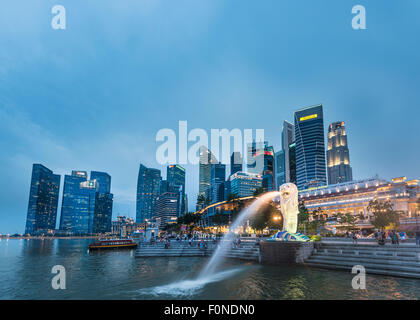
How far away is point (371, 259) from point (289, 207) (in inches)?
353

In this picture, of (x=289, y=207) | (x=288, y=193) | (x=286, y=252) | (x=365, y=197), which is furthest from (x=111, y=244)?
(x=365, y=197)

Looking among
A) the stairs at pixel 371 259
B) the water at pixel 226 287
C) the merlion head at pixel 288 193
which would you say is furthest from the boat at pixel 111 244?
the stairs at pixel 371 259

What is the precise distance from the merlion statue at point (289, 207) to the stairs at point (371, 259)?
11.8 ft

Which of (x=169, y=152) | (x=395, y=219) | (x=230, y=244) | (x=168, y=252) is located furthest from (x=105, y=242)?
(x=395, y=219)

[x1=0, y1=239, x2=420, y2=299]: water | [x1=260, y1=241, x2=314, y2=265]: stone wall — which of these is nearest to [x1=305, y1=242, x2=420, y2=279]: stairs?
[x1=260, y1=241, x2=314, y2=265]: stone wall

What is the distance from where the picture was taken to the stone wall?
26469mm

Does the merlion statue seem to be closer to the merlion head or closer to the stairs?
the merlion head

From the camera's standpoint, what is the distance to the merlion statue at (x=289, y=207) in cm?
2858

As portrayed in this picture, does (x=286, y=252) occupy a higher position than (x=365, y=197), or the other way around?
(x=365, y=197)

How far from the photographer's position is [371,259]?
22.5 m

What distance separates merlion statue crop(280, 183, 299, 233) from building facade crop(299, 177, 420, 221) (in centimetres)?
6255

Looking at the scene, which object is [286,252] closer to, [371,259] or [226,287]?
[371,259]

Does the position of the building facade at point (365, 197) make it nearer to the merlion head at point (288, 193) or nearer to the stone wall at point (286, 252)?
the merlion head at point (288, 193)

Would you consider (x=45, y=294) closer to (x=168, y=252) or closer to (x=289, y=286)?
(x=289, y=286)
